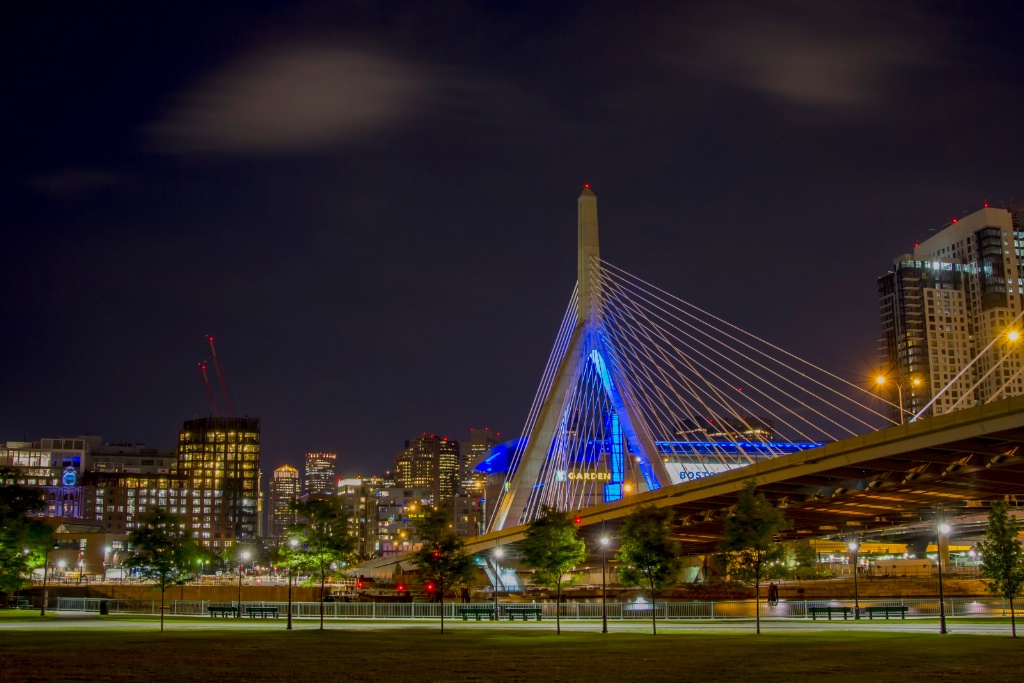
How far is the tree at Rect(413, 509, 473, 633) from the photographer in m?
42.6

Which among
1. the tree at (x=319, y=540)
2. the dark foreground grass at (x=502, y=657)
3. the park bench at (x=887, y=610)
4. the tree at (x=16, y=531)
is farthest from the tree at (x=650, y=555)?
the tree at (x=16, y=531)

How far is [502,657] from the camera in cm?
2362

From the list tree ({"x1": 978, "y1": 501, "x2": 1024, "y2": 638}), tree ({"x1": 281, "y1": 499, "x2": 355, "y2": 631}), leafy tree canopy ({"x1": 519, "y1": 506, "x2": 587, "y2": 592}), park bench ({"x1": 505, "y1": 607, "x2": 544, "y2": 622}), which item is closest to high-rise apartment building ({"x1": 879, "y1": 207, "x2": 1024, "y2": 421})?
park bench ({"x1": 505, "y1": 607, "x2": 544, "y2": 622})

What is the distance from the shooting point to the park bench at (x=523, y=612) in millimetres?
50019

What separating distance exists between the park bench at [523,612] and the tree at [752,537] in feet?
48.9

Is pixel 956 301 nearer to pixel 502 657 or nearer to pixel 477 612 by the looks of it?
pixel 477 612

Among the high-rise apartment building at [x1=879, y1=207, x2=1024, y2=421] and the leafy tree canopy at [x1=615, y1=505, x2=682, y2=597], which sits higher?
the high-rise apartment building at [x1=879, y1=207, x2=1024, y2=421]

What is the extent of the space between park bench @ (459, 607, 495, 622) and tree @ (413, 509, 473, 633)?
26.6ft

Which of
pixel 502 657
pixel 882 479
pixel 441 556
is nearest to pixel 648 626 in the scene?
pixel 441 556

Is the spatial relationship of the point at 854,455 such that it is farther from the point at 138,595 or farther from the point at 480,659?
the point at 138,595

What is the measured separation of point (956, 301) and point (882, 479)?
527 feet

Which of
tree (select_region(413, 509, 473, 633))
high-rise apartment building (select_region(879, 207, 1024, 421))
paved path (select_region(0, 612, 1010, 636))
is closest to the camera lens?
paved path (select_region(0, 612, 1010, 636))

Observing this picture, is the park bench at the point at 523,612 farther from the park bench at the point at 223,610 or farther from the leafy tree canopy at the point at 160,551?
the leafy tree canopy at the point at 160,551

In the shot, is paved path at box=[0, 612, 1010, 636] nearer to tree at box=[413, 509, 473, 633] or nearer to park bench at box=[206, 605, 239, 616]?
tree at box=[413, 509, 473, 633]
